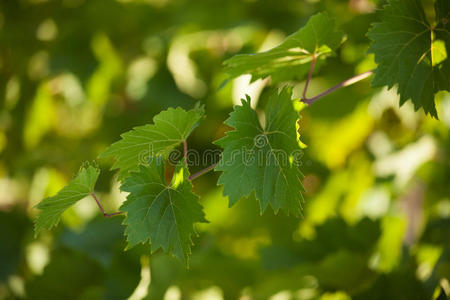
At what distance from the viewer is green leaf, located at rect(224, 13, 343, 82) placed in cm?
50

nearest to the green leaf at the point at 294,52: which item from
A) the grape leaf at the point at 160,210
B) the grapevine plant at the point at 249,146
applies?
the grapevine plant at the point at 249,146

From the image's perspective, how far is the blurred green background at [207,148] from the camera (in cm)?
81

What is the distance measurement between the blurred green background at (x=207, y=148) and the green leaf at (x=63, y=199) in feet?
1.20

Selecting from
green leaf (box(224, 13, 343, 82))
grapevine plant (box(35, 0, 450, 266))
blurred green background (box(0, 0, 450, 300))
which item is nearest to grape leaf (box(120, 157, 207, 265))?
grapevine plant (box(35, 0, 450, 266))

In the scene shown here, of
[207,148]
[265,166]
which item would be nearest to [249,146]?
[265,166]

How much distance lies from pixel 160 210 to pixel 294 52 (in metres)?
0.27

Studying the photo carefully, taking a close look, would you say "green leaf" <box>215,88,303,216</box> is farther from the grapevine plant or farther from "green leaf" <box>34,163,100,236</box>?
"green leaf" <box>34,163,100,236</box>

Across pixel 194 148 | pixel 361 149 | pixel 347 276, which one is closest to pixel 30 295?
pixel 194 148

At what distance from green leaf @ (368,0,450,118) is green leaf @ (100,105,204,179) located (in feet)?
0.74

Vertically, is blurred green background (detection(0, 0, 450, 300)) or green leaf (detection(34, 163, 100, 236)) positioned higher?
green leaf (detection(34, 163, 100, 236))

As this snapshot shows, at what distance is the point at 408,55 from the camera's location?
486 millimetres

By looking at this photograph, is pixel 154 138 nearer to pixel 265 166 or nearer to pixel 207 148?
pixel 265 166

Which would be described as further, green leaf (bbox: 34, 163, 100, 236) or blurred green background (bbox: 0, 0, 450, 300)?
blurred green background (bbox: 0, 0, 450, 300)

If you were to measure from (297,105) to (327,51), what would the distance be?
0.12m
